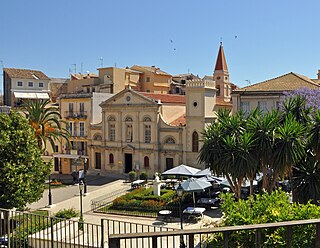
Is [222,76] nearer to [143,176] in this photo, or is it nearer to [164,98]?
[164,98]

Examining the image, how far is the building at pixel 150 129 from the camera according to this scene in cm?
3631

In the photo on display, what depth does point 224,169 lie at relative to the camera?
1772 centimetres

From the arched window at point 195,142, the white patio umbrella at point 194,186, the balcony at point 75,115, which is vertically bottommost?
the white patio umbrella at point 194,186

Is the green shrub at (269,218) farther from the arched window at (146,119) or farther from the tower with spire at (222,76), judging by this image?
the tower with spire at (222,76)

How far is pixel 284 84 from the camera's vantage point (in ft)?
113

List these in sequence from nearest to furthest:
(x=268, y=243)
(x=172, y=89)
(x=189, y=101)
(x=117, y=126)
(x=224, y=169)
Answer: (x=268, y=243) < (x=224, y=169) < (x=189, y=101) < (x=117, y=126) < (x=172, y=89)

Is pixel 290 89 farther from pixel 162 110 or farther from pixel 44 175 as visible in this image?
pixel 44 175

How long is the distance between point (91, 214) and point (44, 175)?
5.74 meters

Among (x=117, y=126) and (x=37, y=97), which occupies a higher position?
(x=37, y=97)

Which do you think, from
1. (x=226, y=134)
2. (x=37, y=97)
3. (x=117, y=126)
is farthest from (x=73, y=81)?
(x=226, y=134)

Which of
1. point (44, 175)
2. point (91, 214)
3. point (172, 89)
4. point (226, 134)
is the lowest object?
point (91, 214)

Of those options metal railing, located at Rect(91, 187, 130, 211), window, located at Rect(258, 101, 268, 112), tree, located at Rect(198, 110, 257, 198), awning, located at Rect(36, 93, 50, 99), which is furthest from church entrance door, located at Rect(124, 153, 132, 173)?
awning, located at Rect(36, 93, 50, 99)

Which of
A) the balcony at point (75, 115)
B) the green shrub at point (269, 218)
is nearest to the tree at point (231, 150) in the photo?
the green shrub at point (269, 218)

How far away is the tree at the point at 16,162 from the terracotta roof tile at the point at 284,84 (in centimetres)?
2193
